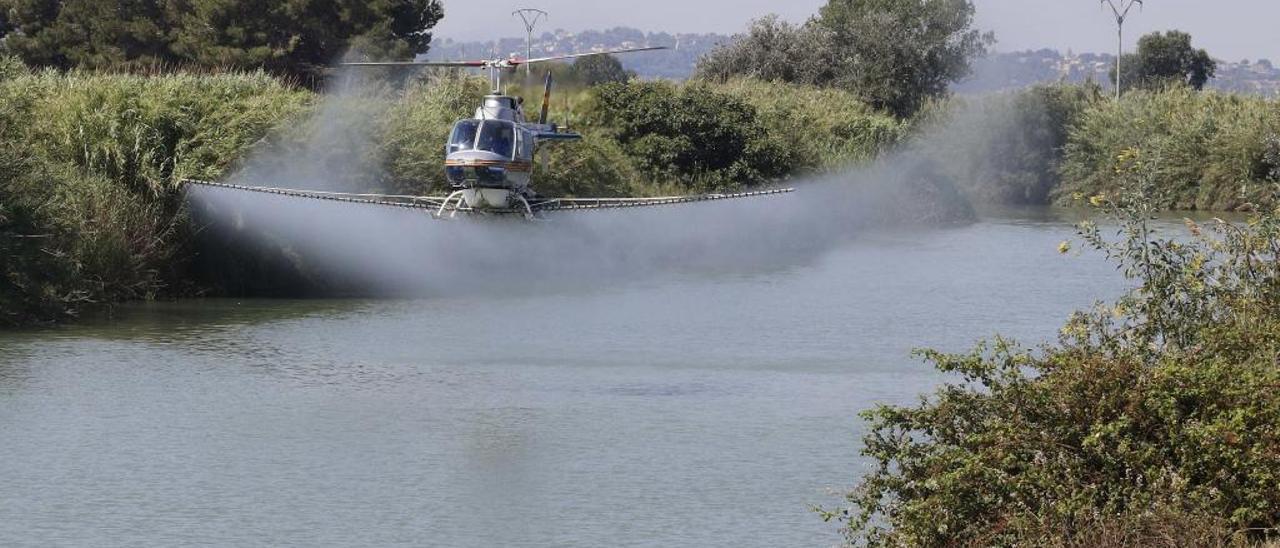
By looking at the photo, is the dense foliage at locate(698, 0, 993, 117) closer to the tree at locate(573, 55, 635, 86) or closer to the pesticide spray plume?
the tree at locate(573, 55, 635, 86)

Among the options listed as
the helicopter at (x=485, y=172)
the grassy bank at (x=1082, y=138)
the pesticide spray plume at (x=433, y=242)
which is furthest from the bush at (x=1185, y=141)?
the helicopter at (x=485, y=172)

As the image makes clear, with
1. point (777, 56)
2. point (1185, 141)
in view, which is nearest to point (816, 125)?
point (1185, 141)

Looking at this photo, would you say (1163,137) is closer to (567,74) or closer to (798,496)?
(567,74)

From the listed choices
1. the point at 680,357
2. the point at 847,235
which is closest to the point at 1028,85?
the point at 847,235

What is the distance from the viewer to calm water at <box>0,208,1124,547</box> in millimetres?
15938

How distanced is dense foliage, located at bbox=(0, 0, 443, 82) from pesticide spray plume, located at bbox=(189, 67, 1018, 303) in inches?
1495

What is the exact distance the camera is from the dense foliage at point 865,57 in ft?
270

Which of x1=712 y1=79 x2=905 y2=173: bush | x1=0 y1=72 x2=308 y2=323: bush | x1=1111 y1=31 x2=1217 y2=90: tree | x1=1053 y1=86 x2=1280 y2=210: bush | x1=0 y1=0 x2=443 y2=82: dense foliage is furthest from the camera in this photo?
x1=1111 y1=31 x2=1217 y2=90: tree

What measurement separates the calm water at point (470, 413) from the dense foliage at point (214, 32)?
4626 cm

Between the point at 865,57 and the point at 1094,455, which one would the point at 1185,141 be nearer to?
the point at 865,57

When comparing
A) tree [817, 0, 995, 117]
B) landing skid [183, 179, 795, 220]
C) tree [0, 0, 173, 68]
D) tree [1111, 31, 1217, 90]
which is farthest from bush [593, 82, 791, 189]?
tree [1111, 31, 1217, 90]

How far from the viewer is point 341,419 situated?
69.0 ft

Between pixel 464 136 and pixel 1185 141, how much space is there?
38.4 metres

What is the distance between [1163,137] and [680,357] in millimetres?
44348
